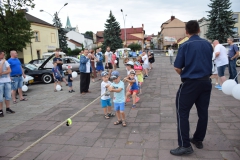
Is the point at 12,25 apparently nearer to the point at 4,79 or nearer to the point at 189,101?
the point at 4,79

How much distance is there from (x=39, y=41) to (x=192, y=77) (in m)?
35.5

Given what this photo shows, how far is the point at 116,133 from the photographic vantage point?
178 inches

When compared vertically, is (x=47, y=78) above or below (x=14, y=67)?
below

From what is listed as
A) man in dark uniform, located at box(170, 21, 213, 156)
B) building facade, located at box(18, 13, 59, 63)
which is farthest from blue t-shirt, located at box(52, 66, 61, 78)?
building facade, located at box(18, 13, 59, 63)

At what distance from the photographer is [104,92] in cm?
559

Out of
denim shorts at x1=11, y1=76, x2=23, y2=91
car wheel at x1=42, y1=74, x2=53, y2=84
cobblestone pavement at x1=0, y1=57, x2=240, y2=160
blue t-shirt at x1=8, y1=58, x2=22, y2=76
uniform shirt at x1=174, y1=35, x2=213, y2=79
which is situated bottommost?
cobblestone pavement at x1=0, y1=57, x2=240, y2=160

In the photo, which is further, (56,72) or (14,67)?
(56,72)

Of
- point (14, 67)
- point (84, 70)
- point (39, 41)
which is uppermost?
point (39, 41)

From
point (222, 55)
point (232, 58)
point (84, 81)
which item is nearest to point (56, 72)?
point (84, 81)

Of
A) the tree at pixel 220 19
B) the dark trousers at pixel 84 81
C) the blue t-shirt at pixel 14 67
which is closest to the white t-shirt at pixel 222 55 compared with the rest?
the dark trousers at pixel 84 81

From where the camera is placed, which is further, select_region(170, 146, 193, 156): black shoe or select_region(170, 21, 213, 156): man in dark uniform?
select_region(170, 146, 193, 156): black shoe

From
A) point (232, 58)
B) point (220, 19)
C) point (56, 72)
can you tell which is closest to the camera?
point (232, 58)

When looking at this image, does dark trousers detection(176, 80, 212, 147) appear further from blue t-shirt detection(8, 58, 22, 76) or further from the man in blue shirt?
blue t-shirt detection(8, 58, 22, 76)

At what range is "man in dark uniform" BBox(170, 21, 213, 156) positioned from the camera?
3.19 meters
